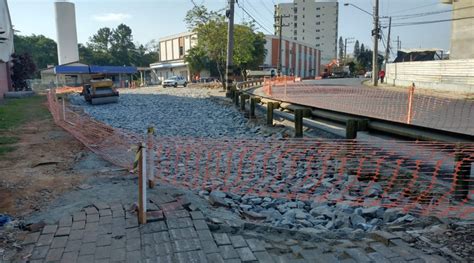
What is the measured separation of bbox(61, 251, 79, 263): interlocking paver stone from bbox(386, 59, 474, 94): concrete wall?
27.6m

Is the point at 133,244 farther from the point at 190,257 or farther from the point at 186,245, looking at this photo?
the point at 190,257

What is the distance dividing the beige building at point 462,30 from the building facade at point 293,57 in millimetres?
35565

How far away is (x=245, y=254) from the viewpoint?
3.56m

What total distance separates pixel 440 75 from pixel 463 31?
1010 centimetres

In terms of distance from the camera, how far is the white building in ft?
241

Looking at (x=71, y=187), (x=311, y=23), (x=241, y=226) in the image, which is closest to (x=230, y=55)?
(x=71, y=187)

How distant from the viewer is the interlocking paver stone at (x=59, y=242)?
3.78 metres

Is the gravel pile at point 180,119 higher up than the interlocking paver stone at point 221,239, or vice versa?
the interlocking paver stone at point 221,239

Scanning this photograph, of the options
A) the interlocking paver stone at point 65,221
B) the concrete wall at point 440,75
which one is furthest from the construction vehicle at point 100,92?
the concrete wall at point 440,75

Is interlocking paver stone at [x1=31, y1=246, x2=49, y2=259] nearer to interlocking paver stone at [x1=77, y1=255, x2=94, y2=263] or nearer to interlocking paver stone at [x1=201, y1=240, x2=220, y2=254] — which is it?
interlocking paver stone at [x1=77, y1=255, x2=94, y2=263]

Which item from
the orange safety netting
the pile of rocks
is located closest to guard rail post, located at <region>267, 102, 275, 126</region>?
the orange safety netting

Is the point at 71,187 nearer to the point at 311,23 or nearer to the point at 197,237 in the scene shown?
the point at 197,237

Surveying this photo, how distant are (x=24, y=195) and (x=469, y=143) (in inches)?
252

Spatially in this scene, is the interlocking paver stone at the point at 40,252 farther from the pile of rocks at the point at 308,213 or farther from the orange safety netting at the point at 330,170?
the pile of rocks at the point at 308,213
